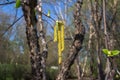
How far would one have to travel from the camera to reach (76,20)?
3285 mm

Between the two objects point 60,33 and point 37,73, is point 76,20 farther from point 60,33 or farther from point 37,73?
point 37,73

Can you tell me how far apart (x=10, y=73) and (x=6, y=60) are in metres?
8.00

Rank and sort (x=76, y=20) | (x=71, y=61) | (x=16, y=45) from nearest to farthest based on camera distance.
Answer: (x=71, y=61)
(x=76, y=20)
(x=16, y=45)

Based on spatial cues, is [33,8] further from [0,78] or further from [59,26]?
[0,78]

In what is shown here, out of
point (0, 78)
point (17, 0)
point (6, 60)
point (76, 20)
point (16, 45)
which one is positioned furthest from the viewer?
point (16, 45)

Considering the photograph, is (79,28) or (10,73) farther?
(10,73)

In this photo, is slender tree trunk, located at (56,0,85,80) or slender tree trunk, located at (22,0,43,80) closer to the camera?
slender tree trunk, located at (22,0,43,80)

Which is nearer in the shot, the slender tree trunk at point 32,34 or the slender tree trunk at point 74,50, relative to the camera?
the slender tree trunk at point 32,34

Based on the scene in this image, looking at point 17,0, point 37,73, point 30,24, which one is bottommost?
point 37,73

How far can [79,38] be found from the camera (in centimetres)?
311

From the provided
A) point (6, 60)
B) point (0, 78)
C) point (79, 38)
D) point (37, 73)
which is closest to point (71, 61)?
point (79, 38)

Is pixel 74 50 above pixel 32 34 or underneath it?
underneath

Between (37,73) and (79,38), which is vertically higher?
(79,38)

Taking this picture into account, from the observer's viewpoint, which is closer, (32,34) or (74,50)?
(32,34)
